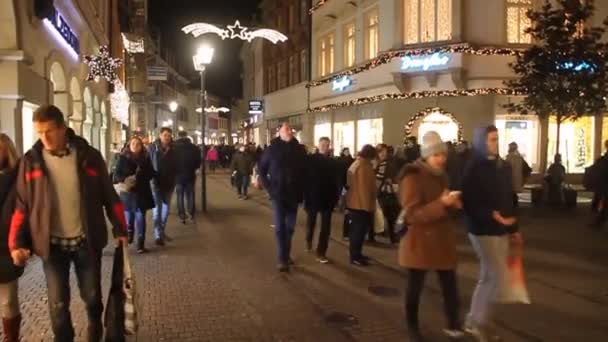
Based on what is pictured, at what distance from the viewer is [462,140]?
21.4m

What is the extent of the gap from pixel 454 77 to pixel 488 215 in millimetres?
16458

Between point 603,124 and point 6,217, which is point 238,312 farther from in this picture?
point 603,124

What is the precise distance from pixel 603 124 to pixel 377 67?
26.4 ft

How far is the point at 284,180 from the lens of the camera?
867 cm

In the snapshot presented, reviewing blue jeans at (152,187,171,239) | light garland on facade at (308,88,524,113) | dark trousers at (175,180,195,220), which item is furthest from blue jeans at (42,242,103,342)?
light garland on facade at (308,88,524,113)

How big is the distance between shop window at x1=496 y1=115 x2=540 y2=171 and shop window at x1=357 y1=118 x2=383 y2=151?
418cm

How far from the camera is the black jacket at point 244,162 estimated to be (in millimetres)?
19906

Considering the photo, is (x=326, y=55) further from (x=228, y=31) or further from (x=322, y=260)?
(x=322, y=260)

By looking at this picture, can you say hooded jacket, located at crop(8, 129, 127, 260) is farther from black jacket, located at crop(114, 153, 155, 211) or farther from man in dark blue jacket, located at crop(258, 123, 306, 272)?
black jacket, located at crop(114, 153, 155, 211)

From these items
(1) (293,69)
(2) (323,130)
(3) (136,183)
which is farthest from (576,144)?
(1) (293,69)

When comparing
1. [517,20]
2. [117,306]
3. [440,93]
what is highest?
[517,20]

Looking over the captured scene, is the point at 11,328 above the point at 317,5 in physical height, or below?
below

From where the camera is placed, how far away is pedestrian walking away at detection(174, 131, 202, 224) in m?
13.5

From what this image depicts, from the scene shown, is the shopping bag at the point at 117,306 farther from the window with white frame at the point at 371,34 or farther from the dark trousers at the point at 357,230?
the window with white frame at the point at 371,34
